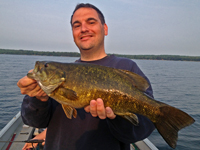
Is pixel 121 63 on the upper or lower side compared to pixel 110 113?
upper

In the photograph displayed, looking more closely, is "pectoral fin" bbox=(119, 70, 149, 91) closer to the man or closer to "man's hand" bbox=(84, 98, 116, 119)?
A: the man

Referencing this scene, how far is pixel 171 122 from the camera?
231cm

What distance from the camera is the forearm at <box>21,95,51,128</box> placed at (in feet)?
8.34

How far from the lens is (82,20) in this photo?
314 centimetres

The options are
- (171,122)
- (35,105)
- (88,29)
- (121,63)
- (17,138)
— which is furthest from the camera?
(17,138)

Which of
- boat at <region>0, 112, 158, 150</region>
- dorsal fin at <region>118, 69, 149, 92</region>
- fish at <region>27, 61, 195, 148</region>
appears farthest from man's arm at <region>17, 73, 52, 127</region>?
boat at <region>0, 112, 158, 150</region>

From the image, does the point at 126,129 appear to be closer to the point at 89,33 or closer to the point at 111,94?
the point at 111,94

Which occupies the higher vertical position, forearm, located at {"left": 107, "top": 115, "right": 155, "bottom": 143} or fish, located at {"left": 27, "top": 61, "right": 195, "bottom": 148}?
fish, located at {"left": 27, "top": 61, "right": 195, "bottom": 148}

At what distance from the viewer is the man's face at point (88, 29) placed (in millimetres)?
3117

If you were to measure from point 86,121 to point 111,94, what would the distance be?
728mm

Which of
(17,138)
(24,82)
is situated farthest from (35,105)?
(17,138)

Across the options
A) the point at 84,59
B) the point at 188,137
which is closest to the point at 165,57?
the point at 188,137

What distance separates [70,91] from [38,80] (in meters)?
0.55

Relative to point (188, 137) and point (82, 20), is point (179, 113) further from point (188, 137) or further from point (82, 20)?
point (188, 137)
